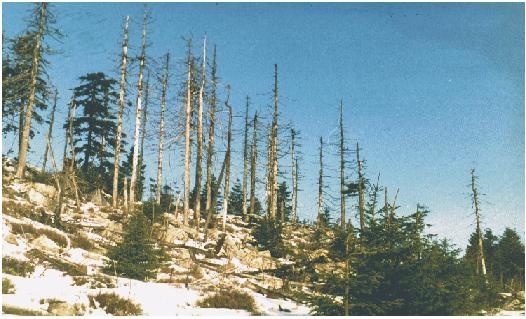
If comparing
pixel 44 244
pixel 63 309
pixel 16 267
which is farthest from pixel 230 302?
pixel 44 244

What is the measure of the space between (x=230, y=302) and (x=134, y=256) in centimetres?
336

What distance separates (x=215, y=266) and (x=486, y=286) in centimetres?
1024

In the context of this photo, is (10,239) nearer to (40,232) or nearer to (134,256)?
(40,232)

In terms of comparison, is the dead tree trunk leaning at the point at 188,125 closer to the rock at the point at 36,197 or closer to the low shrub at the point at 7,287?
the rock at the point at 36,197

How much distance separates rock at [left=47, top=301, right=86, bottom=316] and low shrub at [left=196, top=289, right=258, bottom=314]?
314cm

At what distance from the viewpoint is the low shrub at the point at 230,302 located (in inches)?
420

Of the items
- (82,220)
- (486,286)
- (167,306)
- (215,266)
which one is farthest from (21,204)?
(486,286)

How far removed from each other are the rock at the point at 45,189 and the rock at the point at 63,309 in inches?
582

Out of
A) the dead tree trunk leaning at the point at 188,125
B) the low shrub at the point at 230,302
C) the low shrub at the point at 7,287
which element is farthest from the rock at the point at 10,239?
the dead tree trunk leaning at the point at 188,125

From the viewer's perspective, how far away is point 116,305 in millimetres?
Result: 8883

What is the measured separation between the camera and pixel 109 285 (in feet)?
34.9

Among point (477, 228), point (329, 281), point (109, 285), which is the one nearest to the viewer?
point (329, 281)

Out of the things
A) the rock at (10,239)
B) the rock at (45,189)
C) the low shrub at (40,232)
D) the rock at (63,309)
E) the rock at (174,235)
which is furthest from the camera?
the rock at (45,189)

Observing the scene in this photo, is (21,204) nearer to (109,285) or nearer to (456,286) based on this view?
(109,285)
